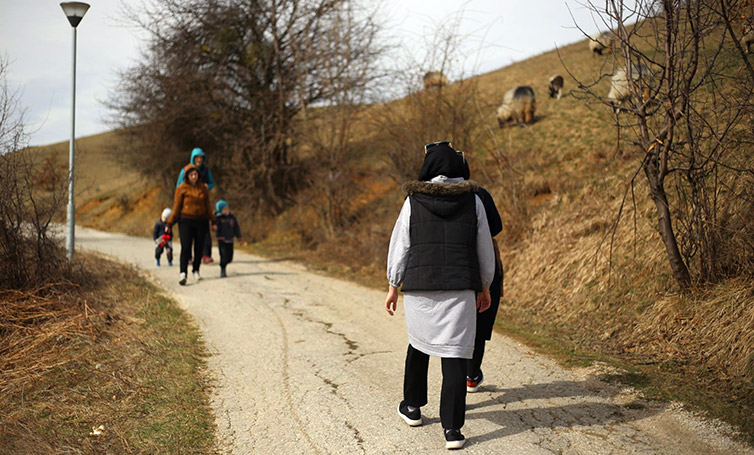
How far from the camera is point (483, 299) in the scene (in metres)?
4.59

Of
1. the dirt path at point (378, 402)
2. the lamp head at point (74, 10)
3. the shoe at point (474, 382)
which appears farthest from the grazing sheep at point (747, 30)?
the lamp head at point (74, 10)

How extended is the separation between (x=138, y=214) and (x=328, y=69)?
69.0ft

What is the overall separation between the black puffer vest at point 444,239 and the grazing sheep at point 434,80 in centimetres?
905

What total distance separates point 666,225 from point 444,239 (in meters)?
3.90

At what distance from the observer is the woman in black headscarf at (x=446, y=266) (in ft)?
14.3

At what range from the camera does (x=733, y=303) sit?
20.9ft

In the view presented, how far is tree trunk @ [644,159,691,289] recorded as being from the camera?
6.98 metres

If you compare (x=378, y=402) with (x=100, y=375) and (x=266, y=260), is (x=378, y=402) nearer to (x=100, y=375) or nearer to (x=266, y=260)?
(x=100, y=375)

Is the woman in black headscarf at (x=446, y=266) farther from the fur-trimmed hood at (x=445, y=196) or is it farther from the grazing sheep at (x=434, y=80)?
the grazing sheep at (x=434, y=80)

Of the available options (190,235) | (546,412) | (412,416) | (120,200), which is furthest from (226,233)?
(120,200)

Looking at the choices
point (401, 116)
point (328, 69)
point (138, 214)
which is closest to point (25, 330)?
point (401, 116)

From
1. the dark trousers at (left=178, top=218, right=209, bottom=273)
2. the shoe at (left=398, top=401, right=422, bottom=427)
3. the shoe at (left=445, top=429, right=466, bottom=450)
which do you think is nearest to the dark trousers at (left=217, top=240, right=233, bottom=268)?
the dark trousers at (left=178, top=218, right=209, bottom=273)

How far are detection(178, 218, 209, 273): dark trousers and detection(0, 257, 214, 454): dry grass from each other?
4.67 feet

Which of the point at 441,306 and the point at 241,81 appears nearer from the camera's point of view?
the point at 441,306
